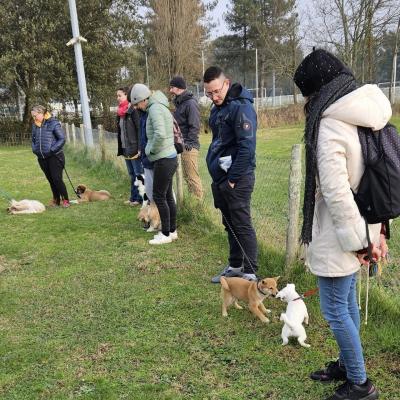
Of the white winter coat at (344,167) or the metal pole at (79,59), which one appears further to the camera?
the metal pole at (79,59)

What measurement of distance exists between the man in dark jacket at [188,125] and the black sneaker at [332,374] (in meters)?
4.01

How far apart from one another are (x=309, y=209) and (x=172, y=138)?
3.03 metres

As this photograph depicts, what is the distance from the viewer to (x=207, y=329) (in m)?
3.40

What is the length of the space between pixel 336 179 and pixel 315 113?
32 cm

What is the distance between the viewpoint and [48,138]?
283 inches

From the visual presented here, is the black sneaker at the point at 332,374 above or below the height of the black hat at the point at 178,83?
below

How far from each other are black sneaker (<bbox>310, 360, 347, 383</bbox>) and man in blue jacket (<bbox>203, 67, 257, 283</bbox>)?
4.20 ft

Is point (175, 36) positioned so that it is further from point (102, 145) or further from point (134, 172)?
point (134, 172)

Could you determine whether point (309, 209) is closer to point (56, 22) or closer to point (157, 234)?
point (157, 234)

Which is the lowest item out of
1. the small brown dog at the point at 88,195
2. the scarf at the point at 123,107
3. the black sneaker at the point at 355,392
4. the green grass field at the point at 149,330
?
the green grass field at the point at 149,330

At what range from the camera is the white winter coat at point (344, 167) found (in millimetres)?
1947

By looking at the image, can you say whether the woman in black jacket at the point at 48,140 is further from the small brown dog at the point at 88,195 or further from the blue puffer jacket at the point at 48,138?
the small brown dog at the point at 88,195

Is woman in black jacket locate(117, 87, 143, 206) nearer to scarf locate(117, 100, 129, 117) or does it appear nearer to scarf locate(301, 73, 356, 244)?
scarf locate(117, 100, 129, 117)

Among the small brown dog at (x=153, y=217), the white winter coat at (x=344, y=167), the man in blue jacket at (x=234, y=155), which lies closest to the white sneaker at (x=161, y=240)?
the small brown dog at (x=153, y=217)
